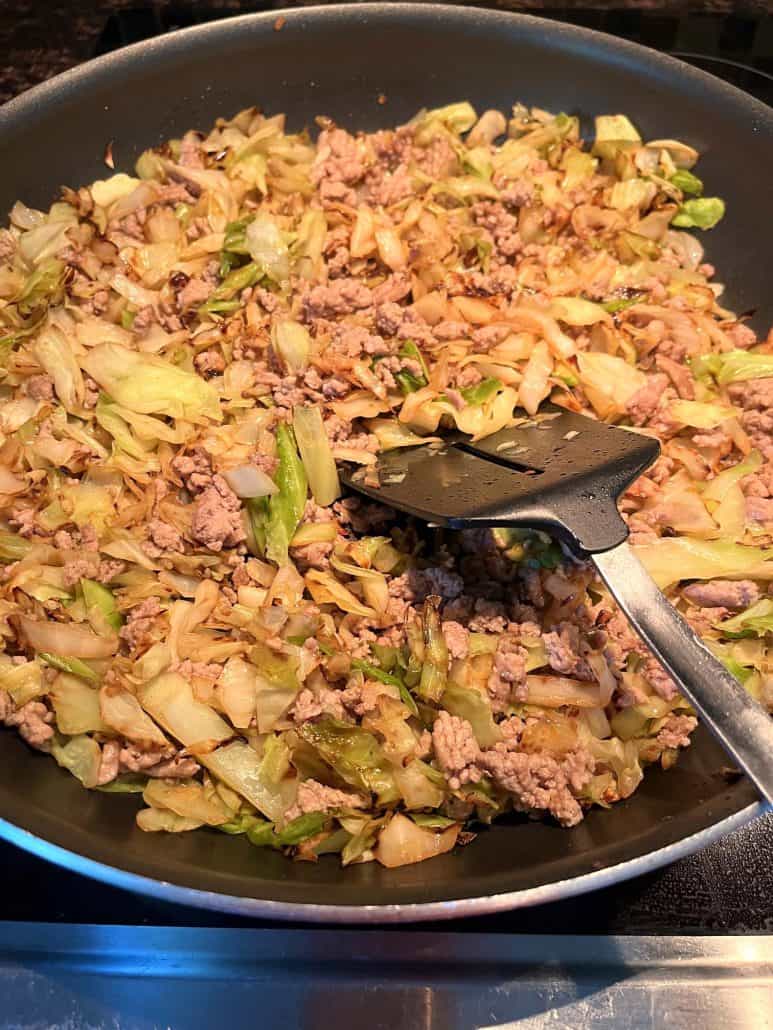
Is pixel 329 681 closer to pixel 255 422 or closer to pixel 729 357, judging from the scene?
pixel 255 422

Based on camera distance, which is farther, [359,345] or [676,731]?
[359,345]

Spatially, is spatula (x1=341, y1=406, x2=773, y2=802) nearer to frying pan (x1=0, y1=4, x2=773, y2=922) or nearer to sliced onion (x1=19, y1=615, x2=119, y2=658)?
frying pan (x1=0, y1=4, x2=773, y2=922)

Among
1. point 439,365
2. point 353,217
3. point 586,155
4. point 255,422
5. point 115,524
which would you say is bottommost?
point 115,524

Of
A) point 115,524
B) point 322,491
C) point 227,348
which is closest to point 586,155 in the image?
point 227,348

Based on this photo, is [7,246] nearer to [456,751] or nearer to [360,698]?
[360,698]

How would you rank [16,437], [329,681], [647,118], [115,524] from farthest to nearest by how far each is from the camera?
[647,118] → [16,437] → [115,524] → [329,681]

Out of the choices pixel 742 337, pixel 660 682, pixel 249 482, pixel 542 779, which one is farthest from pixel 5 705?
pixel 742 337
